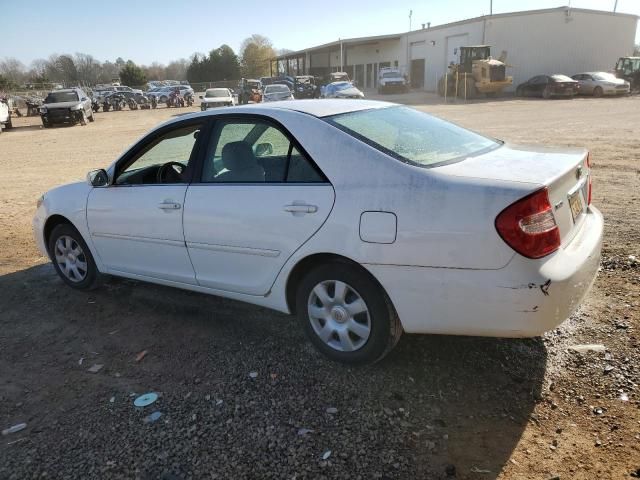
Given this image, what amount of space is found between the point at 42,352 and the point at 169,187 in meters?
1.51

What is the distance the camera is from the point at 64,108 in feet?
83.4

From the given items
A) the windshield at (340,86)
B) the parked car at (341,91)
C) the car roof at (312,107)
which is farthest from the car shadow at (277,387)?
the windshield at (340,86)

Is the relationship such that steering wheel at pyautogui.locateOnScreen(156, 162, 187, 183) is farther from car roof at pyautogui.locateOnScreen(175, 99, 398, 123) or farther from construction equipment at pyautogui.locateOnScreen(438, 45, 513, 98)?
construction equipment at pyautogui.locateOnScreen(438, 45, 513, 98)

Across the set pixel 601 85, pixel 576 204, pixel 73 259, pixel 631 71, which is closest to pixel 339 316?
pixel 576 204

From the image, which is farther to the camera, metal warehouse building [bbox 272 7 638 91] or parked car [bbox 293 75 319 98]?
metal warehouse building [bbox 272 7 638 91]

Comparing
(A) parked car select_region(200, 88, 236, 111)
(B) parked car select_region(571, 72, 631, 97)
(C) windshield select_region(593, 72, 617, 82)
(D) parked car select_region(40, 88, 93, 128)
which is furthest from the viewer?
(C) windshield select_region(593, 72, 617, 82)

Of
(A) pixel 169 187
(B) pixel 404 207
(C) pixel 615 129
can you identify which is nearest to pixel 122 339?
(A) pixel 169 187

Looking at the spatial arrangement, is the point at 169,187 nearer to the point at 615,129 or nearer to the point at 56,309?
the point at 56,309

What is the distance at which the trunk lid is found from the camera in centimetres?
275

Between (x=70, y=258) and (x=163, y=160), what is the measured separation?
1288 millimetres

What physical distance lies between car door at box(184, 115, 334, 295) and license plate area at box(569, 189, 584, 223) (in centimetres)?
139

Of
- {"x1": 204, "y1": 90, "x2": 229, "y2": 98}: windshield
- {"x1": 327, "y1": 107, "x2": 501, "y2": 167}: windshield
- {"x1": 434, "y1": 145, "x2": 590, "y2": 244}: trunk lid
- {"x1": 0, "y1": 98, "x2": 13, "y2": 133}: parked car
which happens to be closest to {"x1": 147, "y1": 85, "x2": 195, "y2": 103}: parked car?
{"x1": 204, "y1": 90, "x2": 229, "y2": 98}: windshield

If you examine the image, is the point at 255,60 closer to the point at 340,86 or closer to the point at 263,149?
the point at 340,86

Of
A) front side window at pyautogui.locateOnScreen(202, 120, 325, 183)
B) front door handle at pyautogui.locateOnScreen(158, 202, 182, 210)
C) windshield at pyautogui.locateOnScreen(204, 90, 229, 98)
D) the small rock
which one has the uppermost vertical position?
windshield at pyautogui.locateOnScreen(204, 90, 229, 98)
